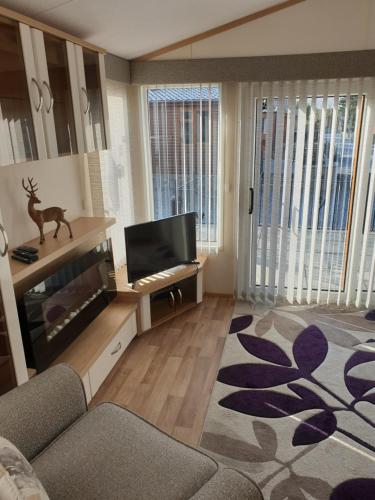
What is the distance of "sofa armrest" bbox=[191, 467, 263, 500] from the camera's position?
4.23ft

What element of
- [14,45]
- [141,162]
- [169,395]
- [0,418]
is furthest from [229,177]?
[0,418]

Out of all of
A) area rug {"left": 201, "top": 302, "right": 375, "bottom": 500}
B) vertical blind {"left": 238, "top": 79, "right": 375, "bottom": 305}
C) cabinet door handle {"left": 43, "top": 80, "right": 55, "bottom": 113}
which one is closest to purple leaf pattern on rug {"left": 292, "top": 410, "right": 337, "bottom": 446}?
area rug {"left": 201, "top": 302, "right": 375, "bottom": 500}

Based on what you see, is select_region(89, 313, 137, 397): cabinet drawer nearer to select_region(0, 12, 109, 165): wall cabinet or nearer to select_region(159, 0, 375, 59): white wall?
select_region(0, 12, 109, 165): wall cabinet

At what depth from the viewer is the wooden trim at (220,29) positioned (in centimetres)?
325

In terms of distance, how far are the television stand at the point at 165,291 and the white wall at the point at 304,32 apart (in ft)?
6.53

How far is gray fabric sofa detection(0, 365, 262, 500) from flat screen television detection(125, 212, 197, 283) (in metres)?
1.58

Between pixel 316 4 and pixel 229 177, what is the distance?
1.59m

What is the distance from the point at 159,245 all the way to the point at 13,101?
1.89 meters

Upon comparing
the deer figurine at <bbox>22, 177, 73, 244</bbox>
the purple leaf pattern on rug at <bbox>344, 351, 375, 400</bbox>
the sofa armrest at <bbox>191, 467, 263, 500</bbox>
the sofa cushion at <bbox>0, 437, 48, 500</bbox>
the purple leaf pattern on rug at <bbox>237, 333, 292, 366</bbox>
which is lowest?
the purple leaf pattern on rug at <bbox>344, 351, 375, 400</bbox>

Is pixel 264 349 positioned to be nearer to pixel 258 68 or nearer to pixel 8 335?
pixel 8 335

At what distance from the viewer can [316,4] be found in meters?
3.20

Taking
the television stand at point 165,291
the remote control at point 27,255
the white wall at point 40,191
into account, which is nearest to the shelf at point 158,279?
the television stand at point 165,291

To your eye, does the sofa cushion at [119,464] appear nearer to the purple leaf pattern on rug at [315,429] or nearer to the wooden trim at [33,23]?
the purple leaf pattern on rug at [315,429]

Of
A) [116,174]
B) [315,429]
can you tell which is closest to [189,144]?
[116,174]
